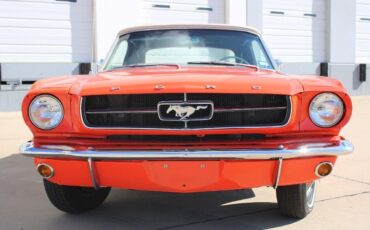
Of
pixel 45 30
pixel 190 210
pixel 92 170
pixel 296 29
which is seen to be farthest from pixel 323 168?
pixel 296 29

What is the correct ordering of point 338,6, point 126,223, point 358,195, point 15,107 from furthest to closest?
1. point 338,6
2. point 15,107
3. point 358,195
4. point 126,223

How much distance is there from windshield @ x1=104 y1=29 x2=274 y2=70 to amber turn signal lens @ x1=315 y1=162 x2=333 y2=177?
1.28 m

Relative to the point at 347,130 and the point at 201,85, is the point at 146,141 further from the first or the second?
the point at 347,130

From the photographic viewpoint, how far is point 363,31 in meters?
15.5

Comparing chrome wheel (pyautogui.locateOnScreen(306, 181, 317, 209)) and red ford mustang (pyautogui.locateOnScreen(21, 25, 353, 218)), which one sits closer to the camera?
red ford mustang (pyautogui.locateOnScreen(21, 25, 353, 218))

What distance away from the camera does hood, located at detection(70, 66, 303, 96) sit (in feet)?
9.53

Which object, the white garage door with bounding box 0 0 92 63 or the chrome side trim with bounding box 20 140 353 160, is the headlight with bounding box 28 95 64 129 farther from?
the white garage door with bounding box 0 0 92 63

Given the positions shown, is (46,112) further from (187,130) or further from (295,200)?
(295,200)

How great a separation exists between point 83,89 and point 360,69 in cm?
1330

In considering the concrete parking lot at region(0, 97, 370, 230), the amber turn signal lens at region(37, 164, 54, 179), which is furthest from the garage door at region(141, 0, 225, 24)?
the amber turn signal lens at region(37, 164, 54, 179)

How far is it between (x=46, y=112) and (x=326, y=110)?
1723mm

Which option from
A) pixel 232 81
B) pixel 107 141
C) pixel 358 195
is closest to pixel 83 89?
pixel 107 141

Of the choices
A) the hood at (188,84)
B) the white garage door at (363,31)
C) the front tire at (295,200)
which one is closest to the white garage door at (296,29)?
the white garage door at (363,31)

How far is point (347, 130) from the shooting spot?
27.1 ft
